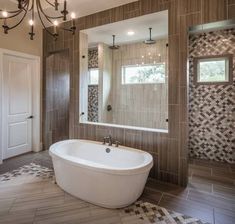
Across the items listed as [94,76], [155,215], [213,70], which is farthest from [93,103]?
[155,215]

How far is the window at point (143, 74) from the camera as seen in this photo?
454 cm

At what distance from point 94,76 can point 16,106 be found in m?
2.16

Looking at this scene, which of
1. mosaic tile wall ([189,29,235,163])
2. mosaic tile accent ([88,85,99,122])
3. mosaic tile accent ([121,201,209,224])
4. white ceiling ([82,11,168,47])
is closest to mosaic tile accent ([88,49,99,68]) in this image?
white ceiling ([82,11,168,47])

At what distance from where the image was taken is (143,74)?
4.79m

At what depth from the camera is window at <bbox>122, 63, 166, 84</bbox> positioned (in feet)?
14.9

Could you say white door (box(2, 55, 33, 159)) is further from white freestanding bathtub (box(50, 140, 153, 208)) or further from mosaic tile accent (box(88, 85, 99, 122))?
white freestanding bathtub (box(50, 140, 153, 208))

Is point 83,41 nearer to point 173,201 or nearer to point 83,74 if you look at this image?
point 83,74

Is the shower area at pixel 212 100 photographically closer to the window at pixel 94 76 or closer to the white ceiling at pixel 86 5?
the white ceiling at pixel 86 5

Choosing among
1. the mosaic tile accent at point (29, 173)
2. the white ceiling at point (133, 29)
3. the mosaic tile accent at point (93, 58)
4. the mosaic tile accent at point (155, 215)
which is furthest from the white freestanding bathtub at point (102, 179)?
the mosaic tile accent at point (93, 58)

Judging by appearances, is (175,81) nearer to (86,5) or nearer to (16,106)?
(86,5)

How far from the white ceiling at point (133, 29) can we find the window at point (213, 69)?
40.8 inches

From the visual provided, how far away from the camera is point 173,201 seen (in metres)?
2.50

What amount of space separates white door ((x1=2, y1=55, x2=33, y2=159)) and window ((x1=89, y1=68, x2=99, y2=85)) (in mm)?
1602

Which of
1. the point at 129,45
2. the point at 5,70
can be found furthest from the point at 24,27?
the point at 129,45
